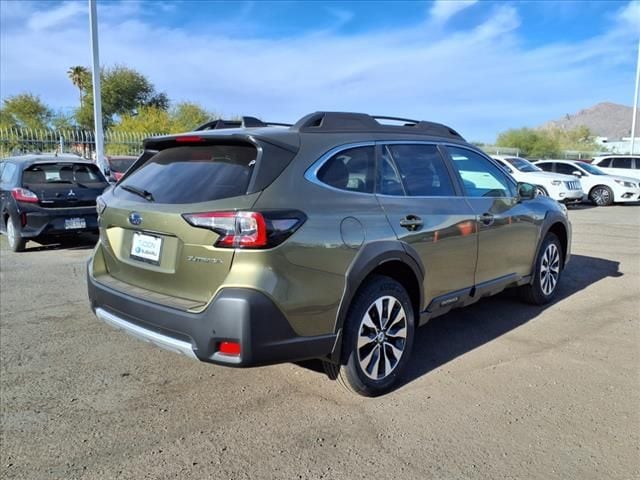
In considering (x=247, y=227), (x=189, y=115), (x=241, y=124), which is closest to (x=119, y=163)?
(x=241, y=124)

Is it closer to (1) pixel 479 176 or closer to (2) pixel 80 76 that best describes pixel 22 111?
(2) pixel 80 76

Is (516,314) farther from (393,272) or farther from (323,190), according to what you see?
(323,190)

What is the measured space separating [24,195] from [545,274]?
7.46 metres

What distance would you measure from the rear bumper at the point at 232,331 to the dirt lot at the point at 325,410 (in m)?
0.51

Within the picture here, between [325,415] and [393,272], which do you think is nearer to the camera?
[325,415]

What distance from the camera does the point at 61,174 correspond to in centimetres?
858

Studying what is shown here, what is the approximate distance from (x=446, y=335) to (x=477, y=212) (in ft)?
3.78

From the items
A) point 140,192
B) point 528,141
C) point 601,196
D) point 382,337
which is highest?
point 528,141

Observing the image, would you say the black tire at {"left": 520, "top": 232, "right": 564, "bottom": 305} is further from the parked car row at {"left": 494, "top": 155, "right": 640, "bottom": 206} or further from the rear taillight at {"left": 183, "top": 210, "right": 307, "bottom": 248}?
the parked car row at {"left": 494, "top": 155, "right": 640, "bottom": 206}

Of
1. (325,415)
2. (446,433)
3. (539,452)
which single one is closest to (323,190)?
(325,415)

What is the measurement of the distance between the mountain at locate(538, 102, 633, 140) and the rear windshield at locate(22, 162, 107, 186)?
14158cm

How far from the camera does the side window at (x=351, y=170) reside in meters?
3.28

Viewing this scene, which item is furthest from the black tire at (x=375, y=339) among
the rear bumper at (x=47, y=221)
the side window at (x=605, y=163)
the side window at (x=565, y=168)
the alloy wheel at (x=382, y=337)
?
the side window at (x=605, y=163)

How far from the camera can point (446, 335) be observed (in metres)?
4.72
